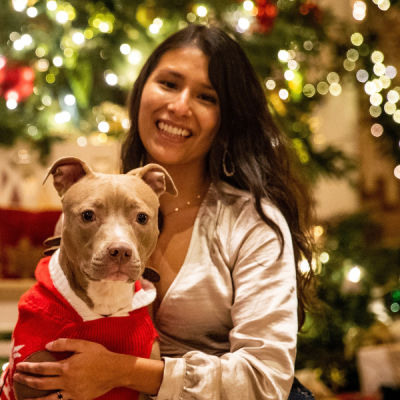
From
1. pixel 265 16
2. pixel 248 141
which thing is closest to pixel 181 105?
pixel 248 141

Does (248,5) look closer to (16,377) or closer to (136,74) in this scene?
(136,74)

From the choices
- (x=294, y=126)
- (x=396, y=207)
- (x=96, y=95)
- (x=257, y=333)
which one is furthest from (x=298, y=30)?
(x=396, y=207)

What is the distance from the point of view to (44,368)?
134 cm

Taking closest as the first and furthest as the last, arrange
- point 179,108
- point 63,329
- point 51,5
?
point 63,329, point 179,108, point 51,5

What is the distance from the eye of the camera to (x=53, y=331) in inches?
54.6

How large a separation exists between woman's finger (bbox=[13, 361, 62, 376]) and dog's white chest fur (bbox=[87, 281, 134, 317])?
18 centimetres

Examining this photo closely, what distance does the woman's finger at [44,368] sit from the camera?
1.34 meters

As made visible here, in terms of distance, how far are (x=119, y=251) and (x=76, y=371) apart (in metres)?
0.36

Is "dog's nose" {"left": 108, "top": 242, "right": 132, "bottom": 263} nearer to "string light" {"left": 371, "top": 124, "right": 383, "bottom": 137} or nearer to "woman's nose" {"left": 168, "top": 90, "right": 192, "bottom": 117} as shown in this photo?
"woman's nose" {"left": 168, "top": 90, "right": 192, "bottom": 117}

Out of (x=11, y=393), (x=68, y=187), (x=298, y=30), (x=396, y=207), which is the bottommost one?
(x=396, y=207)

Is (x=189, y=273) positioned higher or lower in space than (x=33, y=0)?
lower

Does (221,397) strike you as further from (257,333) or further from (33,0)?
(33,0)

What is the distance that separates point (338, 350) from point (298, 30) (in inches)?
82.2

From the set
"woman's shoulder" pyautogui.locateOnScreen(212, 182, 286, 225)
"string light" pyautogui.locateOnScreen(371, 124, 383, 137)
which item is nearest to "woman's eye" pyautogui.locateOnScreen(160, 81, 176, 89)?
"woman's shoulder" pyautogui.locateOnScreen(212, 182, 286, 225)
